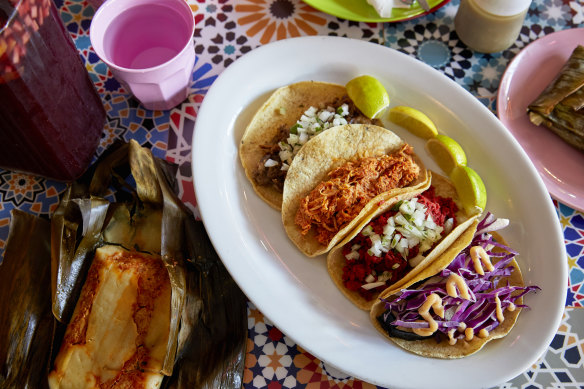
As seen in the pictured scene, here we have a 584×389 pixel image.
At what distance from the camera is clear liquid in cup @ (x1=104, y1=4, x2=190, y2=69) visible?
213 cm

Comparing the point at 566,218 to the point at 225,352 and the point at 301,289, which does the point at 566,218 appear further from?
the point at 225,352

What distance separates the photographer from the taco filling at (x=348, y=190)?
1.96 m

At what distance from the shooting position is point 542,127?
2.29m

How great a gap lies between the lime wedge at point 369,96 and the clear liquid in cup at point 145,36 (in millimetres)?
762

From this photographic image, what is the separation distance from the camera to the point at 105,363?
1.79 meters

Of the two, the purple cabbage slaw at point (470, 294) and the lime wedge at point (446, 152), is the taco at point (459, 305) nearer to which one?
the purple cabbage slaw at point (470, 294)

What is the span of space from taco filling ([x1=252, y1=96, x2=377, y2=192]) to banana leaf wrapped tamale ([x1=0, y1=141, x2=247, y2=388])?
36cm

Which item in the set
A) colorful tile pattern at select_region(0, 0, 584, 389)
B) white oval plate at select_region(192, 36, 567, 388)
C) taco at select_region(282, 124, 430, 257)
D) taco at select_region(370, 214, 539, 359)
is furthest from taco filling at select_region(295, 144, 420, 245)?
colorful tile pattern at select_region(0, 0, 584, 389)

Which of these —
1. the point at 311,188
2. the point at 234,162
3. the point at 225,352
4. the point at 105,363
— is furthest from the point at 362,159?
the point at 105,363

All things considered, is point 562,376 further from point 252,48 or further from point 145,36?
point 145,36

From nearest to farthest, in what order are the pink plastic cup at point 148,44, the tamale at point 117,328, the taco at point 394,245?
the tamale at point 117,328 < the taco at point 394,245 < the pink plastic cup at point 148,44

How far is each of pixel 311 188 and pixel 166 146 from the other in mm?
745

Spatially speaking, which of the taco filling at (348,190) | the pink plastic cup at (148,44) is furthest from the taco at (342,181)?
the pink plastic cup at (148,44)

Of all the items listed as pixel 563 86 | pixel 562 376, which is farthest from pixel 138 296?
pixel 563 86
